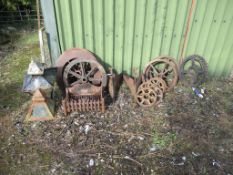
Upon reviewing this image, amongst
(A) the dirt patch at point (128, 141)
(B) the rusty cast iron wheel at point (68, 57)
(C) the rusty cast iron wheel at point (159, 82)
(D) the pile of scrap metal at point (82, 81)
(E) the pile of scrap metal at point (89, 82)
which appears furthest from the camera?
(C) the rusty cast iron wheel at point (159, 82)

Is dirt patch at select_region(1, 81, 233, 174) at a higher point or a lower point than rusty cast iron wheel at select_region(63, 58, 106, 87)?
lower

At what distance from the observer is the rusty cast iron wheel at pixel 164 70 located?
3.56 meters

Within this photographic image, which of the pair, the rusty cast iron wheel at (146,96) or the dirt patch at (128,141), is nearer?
the dirt patch at (128,141)

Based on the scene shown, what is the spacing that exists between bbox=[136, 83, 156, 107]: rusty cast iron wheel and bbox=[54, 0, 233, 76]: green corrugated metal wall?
58 cm

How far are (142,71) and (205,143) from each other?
159 cm

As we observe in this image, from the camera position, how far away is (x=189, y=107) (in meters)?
3.37

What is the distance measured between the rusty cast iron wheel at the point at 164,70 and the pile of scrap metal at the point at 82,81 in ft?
2.50

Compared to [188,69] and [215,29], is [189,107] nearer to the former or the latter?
[188,69]

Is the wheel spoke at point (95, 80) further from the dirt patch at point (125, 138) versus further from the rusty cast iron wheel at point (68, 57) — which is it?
the dirt patch at point (125, 138)

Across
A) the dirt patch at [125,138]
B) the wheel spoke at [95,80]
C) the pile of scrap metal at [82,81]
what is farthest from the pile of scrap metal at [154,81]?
the wheel spoke at [95,80]

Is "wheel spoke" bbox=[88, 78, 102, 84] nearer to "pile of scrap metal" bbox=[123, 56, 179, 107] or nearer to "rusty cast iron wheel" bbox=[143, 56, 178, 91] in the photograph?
"pile of scrap metal" bbox=[123, 56, 179, 107]

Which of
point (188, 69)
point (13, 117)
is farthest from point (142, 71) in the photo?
point (13, 117)

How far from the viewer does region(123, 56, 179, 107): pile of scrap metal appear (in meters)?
3.29

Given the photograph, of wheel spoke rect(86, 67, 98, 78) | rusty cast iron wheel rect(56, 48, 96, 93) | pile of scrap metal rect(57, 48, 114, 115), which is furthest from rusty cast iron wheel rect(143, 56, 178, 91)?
rusty cast iron wheel rect(56, 48, 96, 93)
